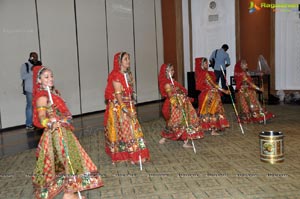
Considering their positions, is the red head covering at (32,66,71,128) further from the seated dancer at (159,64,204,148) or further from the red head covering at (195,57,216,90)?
the red head covering at (195,57,216,90)

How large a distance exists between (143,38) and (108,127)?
6622 millimetres

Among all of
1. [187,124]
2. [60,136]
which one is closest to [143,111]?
[187,124]

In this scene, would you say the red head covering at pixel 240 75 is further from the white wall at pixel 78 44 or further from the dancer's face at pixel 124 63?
the white wall at pixel 78 44

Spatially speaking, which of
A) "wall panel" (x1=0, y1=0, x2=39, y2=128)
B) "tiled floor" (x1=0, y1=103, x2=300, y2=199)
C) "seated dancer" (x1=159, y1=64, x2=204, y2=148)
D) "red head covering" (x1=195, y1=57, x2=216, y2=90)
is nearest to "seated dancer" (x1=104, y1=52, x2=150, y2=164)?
"tiled floor" (x1=0, y1=103, x2=300, y2=199)

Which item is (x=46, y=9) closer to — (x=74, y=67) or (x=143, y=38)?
(x=74, y=67)

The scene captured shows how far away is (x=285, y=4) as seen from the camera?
36.0ft

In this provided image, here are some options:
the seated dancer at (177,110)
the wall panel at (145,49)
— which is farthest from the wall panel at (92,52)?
the seated dancer at (177,110)

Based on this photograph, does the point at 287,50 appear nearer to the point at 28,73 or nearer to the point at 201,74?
the point at 201,74

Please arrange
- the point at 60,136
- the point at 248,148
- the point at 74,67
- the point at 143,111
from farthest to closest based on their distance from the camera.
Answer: the point at 143,111
the point at 74,67
the point at 248,148
the point at 60,136

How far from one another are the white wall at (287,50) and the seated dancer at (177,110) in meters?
6.42

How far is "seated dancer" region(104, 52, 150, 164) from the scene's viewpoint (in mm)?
4898

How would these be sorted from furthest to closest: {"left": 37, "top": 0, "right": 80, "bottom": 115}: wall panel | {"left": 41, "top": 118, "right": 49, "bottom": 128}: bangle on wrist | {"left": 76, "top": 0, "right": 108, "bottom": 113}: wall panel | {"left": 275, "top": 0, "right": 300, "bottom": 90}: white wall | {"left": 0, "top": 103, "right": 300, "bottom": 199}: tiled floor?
{"left": 275, "top": 0, "right": 300, "bottom": 90}: white wall
{"left": 76, "top": 0, "right": 108, "bottom": 113}: wall panel
{"left": 37, "top": 0, "right": 80, "bottom": 115}: wall panel
{"left": 0, "top": 103, "right": 300, "bottom": 199}: tiled floor
{"left": 41, "top": 118, "right": 49, "bottom": 128}: bangle on wrist

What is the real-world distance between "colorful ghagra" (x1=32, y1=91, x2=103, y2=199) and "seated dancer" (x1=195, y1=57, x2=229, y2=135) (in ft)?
10.7

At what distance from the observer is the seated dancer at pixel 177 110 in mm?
5734
